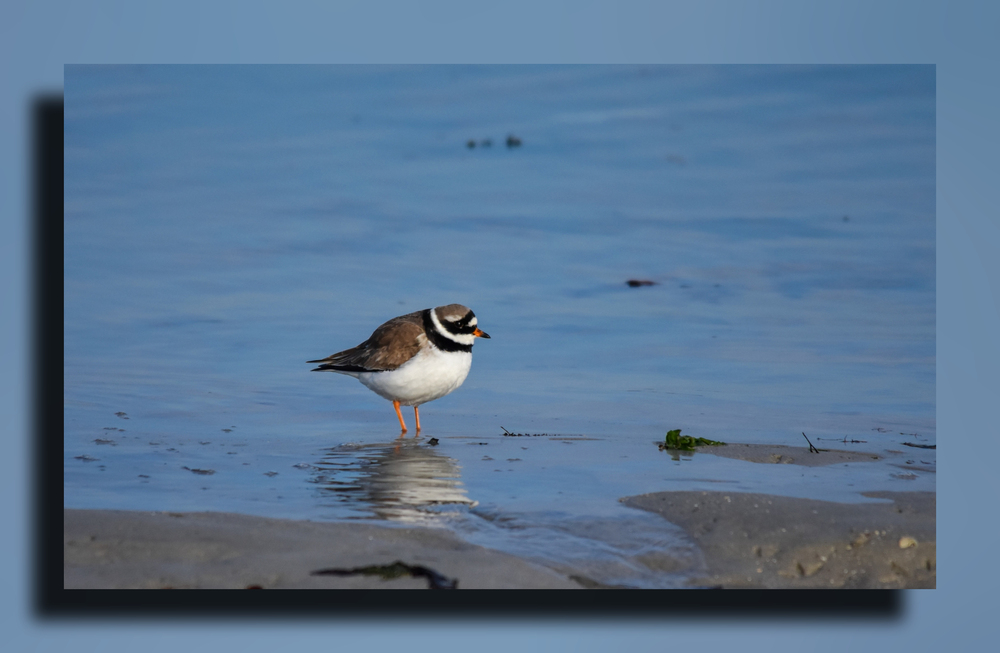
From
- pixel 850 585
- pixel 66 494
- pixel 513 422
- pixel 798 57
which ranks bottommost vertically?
pixel 850 585

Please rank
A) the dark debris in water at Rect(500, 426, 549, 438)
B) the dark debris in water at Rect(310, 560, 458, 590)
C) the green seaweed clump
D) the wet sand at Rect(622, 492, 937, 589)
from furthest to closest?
the dark debris in water at Rect(500, 426, 549, 438)
the green seaweed clump
the wet sand at Rect(622, 492, 937, 589)
the dark debris in water at Rect(310, 560, 458, 590)

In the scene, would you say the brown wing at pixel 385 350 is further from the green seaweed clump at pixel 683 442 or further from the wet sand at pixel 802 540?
the wet sand at pixel 802 540

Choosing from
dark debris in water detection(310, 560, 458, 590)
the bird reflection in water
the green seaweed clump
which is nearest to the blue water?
the bird reflection in water

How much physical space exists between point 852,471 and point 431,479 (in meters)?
2.36

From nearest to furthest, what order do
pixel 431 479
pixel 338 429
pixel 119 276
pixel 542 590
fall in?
pixel 542 590, pixel 431 479, pixel 119 276, pixel 338 429

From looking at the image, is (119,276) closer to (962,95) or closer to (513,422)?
(513,422)

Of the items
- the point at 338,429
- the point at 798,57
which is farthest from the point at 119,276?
the point at 798,57

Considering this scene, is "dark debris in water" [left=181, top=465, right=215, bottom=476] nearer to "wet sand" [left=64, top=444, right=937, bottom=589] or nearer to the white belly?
"wet sand" [left=64, top=444, right=937, bottom=589]

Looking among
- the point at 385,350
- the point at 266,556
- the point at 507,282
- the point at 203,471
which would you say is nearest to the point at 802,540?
the point at 266,556

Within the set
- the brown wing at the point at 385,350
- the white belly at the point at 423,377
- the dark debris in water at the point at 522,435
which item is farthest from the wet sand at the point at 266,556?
the brown wing at the point at 385,350

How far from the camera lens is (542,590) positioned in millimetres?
4156

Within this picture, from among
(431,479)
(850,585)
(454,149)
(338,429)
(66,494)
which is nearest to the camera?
(850,585)

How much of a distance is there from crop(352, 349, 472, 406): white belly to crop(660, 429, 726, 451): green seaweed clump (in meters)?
1.58

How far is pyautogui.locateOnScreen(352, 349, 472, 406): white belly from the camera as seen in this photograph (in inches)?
260
